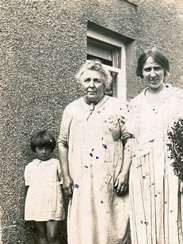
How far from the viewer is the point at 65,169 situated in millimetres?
3836

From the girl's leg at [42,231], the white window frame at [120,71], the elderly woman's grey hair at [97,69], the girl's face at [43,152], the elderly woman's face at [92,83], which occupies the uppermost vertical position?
the white window frame at [120,71]

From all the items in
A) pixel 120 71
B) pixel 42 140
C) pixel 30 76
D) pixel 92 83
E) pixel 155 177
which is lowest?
pixel 155 177

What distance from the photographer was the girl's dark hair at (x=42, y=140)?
420 cm

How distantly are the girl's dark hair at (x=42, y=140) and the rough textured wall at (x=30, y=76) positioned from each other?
0.51 feet

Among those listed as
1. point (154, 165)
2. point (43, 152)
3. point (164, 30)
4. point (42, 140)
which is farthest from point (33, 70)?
point (164, 30)

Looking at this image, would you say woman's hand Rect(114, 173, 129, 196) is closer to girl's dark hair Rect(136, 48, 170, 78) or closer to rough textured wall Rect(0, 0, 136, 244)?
girl's dark hair Rect(136, 48, 170, 78)

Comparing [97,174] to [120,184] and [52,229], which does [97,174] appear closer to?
[120,184]

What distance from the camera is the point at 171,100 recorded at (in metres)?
3.62

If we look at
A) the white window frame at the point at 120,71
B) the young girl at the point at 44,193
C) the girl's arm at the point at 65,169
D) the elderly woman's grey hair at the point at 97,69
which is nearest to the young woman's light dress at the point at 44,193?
the young girl at the point at 44,193

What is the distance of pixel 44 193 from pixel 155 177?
1095 millimetres

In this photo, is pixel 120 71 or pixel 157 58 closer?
pixel 157 58

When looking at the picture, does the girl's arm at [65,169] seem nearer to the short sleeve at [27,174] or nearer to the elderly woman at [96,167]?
the elderly woman at [96,167]

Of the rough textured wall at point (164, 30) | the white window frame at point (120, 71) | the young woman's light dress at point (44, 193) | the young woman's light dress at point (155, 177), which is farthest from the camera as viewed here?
the rough textured wall at point (164, 30)

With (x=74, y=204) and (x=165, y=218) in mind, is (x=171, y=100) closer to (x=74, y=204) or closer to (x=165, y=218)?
(x=165, y=218)
